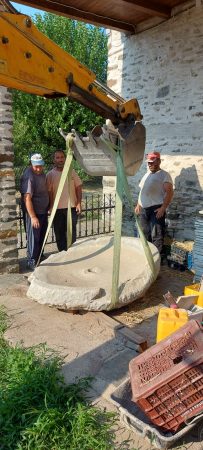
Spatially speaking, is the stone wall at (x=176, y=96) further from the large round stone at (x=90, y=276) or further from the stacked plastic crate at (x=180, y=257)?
the large round stone at (x=90, y=276)

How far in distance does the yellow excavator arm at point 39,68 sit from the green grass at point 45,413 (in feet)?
7.29

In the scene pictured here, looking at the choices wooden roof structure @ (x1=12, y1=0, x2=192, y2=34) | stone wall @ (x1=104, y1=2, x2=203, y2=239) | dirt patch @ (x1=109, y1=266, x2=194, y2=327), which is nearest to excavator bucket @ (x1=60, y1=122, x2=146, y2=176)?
dirt patch @ (x1=109, y1=266, x2=194, y2=327)

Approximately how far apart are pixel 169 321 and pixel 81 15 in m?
6.17

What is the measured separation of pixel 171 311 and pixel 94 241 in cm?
251

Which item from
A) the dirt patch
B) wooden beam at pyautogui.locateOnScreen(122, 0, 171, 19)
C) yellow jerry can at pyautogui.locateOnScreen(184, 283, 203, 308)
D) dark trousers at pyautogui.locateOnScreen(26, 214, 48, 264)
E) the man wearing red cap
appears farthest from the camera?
wooden beam at pyautogui.locateOnScreen(122, 0, 171, 19)

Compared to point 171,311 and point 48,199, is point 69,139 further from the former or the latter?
point 171,311

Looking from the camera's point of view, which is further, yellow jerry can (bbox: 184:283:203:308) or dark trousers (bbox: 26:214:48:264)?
dark trousers (bbox: 26:214:48:264)

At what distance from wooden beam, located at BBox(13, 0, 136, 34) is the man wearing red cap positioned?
3.24 m

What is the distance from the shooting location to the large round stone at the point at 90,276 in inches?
151

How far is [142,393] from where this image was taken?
2244 mm

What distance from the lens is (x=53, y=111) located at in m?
15.2

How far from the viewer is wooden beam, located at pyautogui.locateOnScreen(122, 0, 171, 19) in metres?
5.99

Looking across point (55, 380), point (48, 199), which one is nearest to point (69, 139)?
point (48, 199)

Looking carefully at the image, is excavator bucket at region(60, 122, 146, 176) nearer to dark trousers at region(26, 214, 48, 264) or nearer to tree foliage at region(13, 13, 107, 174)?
dark trousers at region(26, 214, 48, 264)
